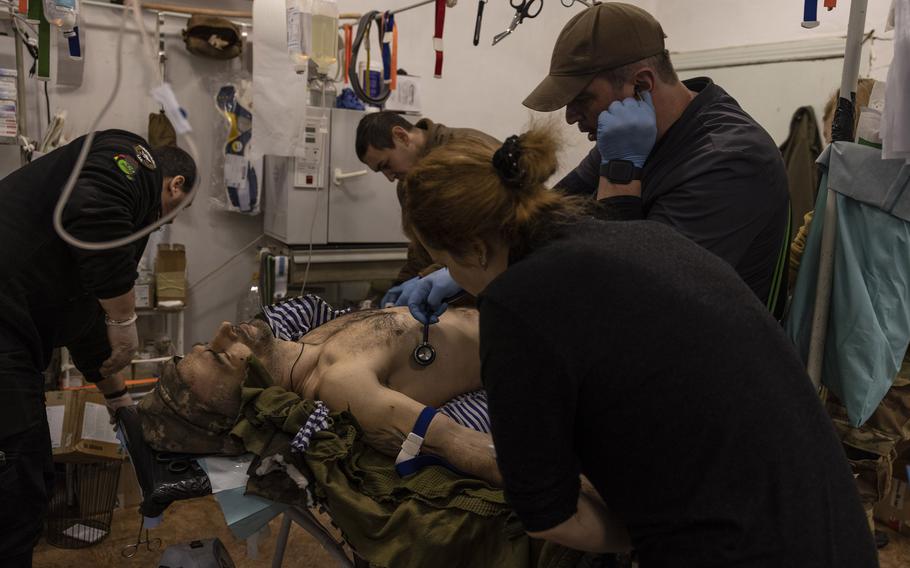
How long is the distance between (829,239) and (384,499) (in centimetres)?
112

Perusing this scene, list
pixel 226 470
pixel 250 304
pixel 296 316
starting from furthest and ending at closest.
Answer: pixel 250 304 → pixel 296 316 → pixel 226 470

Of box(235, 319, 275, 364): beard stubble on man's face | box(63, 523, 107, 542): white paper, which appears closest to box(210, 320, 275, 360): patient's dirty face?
box(235, 319, 275, 364): beard stubble on man's face

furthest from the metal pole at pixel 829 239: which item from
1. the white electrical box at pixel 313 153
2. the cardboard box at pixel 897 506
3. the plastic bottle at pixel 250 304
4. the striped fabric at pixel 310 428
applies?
the plastic bottle at pixel 250 304

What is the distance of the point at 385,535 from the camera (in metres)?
1.24

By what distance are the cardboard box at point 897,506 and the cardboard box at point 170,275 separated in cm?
312

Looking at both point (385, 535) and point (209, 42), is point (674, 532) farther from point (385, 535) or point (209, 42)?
point (209, 42)

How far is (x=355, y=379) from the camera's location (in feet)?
5.12

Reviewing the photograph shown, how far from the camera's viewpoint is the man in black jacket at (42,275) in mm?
1534

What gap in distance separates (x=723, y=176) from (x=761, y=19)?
2.77 meters

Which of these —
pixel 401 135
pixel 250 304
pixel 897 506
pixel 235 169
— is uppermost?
pixel 401 135

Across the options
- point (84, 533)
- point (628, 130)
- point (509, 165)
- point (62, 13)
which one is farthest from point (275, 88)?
point (509, 165)

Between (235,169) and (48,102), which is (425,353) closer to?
(235,169)

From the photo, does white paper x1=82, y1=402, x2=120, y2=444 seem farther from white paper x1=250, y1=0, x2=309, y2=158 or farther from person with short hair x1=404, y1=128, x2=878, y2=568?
person with short hair x1=404, y1=128, x2=878, y2=568

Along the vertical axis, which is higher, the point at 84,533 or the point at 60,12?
the point at 60,12
